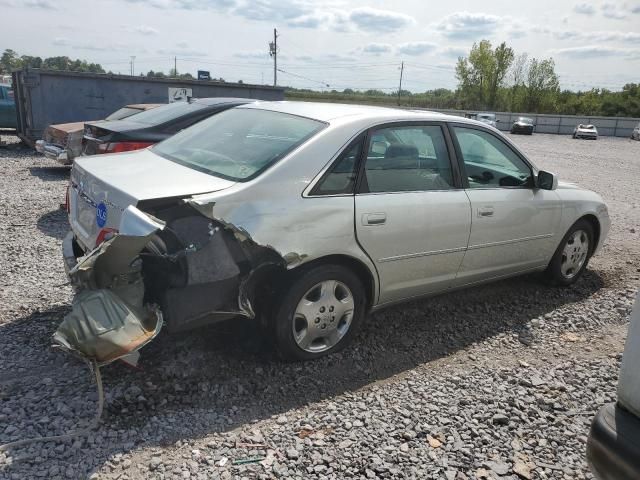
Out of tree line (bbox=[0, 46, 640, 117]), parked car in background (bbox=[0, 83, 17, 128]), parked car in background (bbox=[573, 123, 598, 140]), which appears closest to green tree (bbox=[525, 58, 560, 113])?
tree line (bbox=[0, 46, 640, 117])

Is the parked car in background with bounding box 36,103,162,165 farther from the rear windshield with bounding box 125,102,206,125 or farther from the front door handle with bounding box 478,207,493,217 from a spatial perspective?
the front door handle with bounding box 478,207,493,217

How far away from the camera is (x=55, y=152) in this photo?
9.43 m

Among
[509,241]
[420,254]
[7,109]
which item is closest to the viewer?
[420,254]

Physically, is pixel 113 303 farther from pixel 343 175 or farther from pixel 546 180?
pixel 546 180

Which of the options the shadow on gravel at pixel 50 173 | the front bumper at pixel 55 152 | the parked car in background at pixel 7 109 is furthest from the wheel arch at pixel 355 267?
the parked car in background at pixel 7 109

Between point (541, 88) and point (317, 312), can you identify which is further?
point (541, 88)

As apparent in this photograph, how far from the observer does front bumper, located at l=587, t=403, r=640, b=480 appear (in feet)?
5.90

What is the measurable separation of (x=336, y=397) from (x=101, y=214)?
70.3 inches

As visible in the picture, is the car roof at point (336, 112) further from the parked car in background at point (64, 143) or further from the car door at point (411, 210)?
the parked car in background at point (64, 143)

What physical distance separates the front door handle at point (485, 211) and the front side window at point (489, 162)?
19cm

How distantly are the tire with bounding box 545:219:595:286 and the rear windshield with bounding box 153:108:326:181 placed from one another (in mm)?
2848

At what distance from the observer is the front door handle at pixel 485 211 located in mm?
4060

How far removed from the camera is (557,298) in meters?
5.02

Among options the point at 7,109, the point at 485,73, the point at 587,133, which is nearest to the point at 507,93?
the point at 485,73
